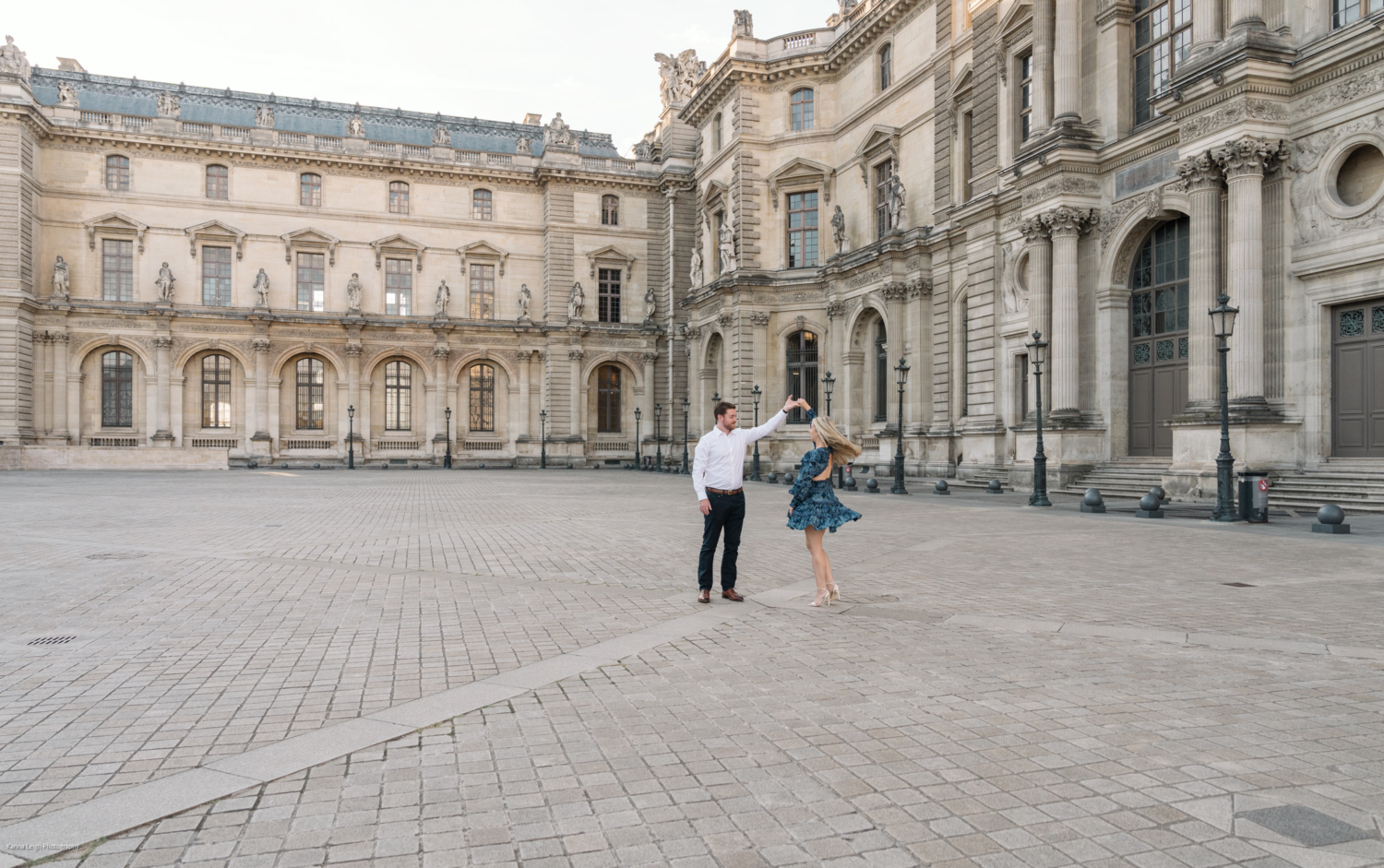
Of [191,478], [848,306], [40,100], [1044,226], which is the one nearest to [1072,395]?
[1044,226]

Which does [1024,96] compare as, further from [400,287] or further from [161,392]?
[161,392]

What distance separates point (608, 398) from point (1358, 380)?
42689 mm

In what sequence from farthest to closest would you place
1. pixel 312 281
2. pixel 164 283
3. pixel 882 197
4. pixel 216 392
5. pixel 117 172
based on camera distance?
pixel 312 281 < pixel 216 392 < pixel 117 172 < pixel 164 283 < pixel 882 197

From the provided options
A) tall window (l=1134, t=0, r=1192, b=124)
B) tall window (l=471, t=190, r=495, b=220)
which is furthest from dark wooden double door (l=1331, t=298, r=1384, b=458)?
tall window (l=471, t=190, r=495, b=220)

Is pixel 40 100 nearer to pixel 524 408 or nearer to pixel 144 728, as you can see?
pixel 524 408

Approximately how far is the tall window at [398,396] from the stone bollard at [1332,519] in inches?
1878

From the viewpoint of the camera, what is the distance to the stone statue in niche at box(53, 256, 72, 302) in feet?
153

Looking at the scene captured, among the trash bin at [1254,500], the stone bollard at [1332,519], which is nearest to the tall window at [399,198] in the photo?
the trash bin at [1254,500]

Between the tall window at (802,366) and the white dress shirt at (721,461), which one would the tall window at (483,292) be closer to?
the tall window at (802,366)

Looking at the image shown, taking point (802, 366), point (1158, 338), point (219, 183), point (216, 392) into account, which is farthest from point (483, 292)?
point (1158, 338)

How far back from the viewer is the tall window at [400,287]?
53312mm

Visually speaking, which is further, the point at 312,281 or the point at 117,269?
the point at 312,281

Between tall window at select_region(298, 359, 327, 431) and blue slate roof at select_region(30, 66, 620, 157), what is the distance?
13.8m

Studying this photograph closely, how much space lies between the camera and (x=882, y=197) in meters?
38.5
